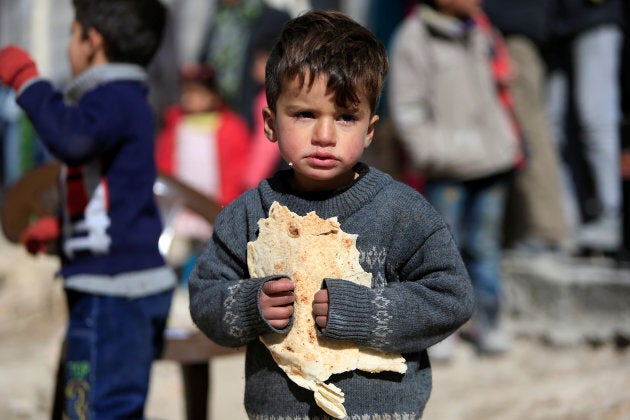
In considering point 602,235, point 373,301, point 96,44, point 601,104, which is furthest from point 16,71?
point 602,235

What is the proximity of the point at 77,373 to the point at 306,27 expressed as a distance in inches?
48.1

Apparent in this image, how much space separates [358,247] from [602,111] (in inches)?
150

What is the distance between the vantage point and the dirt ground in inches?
156

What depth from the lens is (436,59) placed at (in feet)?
15.3

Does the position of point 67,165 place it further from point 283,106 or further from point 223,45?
point 223,45

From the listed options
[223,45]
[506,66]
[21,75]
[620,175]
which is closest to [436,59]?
[506,66]

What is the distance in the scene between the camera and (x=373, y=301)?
1.79 meters

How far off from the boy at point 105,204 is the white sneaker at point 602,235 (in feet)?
11.1

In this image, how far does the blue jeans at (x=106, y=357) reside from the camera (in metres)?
2.47

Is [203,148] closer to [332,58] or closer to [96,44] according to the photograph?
[96,44]

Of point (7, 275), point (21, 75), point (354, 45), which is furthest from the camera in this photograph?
point (7, 275)

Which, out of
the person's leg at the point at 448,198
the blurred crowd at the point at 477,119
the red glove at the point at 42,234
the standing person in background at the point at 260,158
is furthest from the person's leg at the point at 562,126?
the red glove at the point at 42,234

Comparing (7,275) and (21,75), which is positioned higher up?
(21,75)

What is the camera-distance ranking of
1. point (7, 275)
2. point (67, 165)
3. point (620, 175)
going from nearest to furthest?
point (67, 165) → point (620, 175) → point (7, 275)
